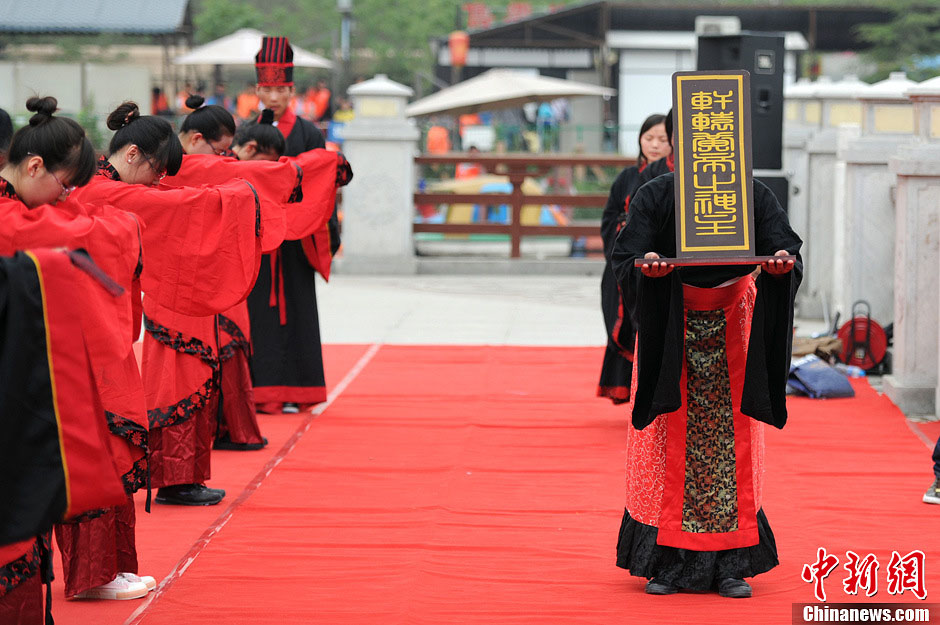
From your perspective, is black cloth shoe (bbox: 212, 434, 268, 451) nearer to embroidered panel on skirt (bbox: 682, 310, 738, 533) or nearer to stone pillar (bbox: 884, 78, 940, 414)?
embroidered panel on skirt (bbox: 682, 310, 738, 533)

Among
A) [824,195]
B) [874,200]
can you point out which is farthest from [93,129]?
[874,200]

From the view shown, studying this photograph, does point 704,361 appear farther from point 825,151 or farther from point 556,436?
point 825,151

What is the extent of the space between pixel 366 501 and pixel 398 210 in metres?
8.02

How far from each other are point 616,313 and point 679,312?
8.23 feet

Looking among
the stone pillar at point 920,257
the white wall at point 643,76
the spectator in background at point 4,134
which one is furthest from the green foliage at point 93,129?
the spectator in background at point 4,134

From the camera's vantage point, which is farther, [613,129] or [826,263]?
[613,129]

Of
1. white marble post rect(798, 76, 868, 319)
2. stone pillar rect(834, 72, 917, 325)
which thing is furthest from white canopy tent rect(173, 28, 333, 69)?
stone pillar rect(834, 72, 917, 325)

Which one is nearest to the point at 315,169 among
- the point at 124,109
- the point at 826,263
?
the point at 124,109

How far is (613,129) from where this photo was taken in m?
18.9

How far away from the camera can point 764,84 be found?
970cm

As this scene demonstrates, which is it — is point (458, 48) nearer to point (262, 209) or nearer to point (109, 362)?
point (262, 209)

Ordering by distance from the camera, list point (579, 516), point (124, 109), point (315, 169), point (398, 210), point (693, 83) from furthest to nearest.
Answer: point (398, 210)
point (315, 169)
point (579, 516)
point (124, 109)
point (693, 83)

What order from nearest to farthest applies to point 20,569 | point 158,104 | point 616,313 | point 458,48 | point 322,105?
1. point 20,569
2. point 616,313
3. point 322,105
4. point 158,104
5. point 458,48

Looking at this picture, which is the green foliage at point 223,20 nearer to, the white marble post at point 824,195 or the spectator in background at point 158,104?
the spectator in background at point 158,104
